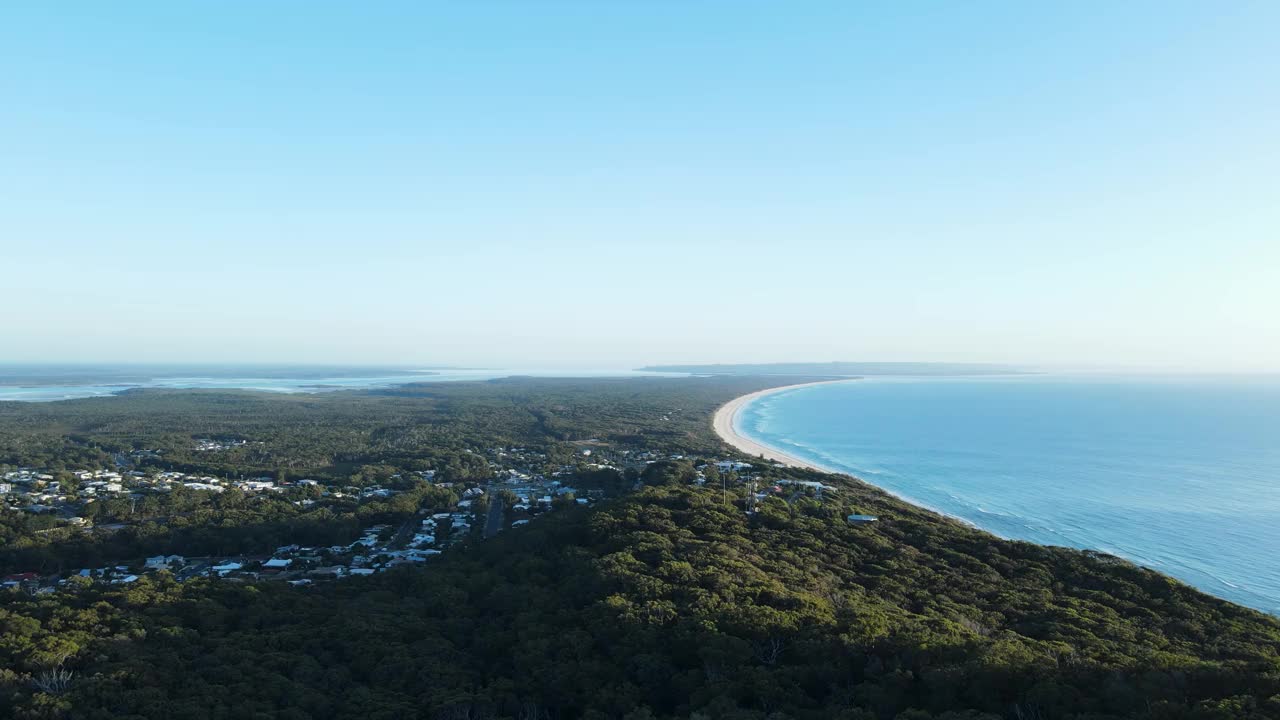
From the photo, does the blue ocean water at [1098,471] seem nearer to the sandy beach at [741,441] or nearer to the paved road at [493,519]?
the sandy beach at [741,441]

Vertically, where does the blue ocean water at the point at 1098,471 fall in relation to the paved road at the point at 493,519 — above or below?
below

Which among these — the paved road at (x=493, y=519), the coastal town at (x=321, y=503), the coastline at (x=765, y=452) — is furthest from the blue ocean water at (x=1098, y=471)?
the paved road at (x=493, y=519)

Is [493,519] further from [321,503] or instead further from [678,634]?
[678,634]

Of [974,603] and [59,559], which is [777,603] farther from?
[59,559]

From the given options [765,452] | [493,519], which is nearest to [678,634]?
[493,519]

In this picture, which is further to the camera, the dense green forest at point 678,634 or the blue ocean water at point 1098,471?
the blue ocean water at point 1098,471

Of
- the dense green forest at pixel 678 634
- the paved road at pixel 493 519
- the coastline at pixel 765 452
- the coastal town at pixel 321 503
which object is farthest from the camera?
the coastline at pixel 765 452

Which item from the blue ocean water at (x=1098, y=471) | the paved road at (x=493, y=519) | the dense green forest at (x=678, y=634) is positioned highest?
the dense green forest at (x=678, y=634)
